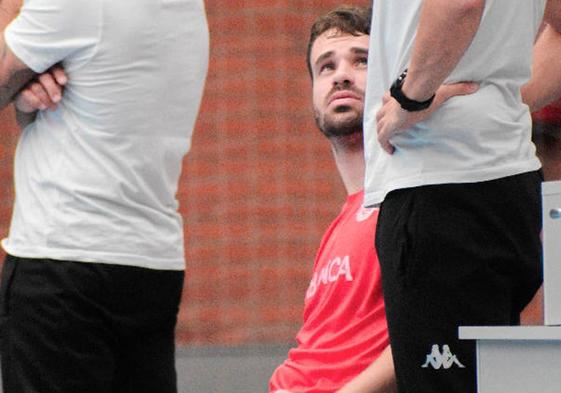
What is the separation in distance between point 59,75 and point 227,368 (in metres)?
2.69

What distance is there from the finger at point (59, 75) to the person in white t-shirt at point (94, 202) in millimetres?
11

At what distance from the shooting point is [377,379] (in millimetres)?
2250

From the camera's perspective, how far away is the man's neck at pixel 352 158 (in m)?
2.59

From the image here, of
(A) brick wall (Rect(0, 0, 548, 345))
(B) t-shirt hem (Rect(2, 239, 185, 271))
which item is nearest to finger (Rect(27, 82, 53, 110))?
(B) t-shirt hem (Rect(2, 239, 185, 271))

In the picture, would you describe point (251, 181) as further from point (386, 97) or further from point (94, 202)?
point (386, 97)

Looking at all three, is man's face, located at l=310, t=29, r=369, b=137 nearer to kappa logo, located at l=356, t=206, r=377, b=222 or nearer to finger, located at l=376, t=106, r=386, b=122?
kappa logo, located at l=356, t=206, r=377, b=222

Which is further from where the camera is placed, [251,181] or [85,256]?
[251,181]

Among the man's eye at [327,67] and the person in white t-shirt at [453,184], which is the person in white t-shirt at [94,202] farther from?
the person in white t-shirt at [453,184]

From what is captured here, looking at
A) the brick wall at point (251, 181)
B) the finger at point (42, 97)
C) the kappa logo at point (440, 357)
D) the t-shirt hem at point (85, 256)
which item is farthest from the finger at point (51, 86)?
the brick wall at point (251, 181)

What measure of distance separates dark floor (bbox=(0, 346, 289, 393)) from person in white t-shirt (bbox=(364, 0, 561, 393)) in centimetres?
279

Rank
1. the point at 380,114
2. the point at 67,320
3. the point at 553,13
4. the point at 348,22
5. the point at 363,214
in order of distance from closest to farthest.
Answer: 1. the point at 380,114
2. the point at 553,13
3. the point at 67,320
4. the point at 363,214
5. the point at 348,22

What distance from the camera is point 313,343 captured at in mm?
2471

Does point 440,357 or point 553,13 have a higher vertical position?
point 553,13

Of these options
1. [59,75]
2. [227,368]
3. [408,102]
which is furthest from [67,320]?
[227,368]
